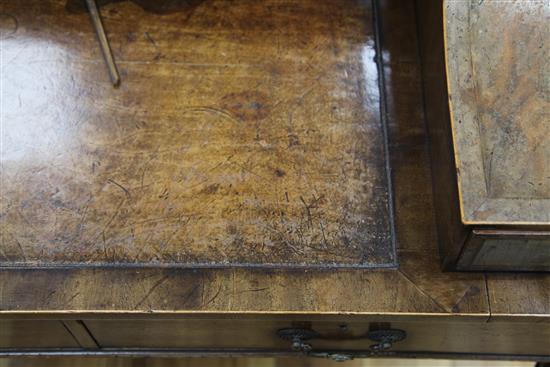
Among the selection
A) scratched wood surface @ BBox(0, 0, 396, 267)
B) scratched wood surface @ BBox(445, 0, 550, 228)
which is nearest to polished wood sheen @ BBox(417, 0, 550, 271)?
scratched wood surface @ BBox(445, 0, 550, 228)

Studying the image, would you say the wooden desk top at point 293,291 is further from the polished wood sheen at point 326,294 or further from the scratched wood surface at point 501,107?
the scratched wood surface at point 501,107

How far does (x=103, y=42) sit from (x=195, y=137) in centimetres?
25

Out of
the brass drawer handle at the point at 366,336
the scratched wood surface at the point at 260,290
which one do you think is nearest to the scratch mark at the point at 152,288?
the scratched wood surface at the point at 260,290

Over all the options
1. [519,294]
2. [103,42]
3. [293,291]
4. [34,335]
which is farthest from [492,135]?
[34,335]

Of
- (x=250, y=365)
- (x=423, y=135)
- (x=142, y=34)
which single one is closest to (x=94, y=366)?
(x=250, y=365)

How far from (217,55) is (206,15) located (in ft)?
0.32

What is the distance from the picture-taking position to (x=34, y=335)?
1.17 metres

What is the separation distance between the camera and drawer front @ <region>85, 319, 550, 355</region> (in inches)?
43.4

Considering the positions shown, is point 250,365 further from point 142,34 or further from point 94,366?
point 142,34

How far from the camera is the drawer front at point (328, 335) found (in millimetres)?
1103

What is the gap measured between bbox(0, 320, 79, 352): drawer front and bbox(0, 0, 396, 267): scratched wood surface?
0.13 meters

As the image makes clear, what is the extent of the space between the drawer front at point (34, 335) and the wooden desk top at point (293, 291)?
0.10 metres

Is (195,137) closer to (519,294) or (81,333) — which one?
(81,333)

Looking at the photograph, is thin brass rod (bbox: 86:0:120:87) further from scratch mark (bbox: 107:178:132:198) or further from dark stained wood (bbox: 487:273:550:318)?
dark stained wood (bbox: 487:273:550:318)
